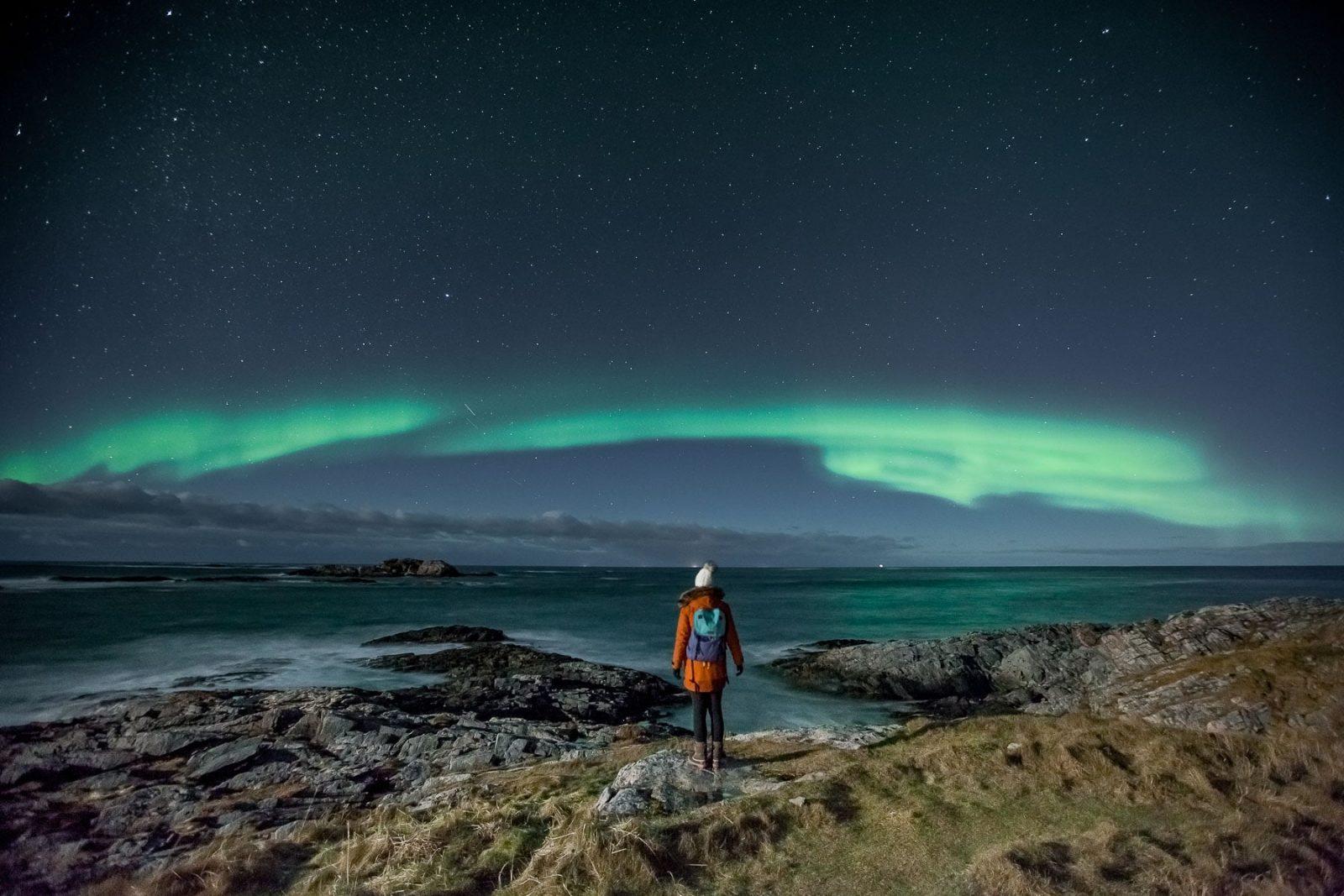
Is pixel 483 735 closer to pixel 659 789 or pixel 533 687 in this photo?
pixel 533 687

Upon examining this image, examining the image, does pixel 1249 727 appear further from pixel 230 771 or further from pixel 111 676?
pixel 111 676

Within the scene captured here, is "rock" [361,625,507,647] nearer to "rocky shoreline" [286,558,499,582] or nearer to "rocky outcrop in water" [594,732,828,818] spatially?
"rocky outcrop in water" [594,732,828,818]

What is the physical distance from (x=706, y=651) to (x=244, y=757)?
1084cm

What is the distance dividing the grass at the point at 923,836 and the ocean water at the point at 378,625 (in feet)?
36.5

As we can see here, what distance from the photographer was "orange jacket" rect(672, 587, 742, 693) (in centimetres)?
807

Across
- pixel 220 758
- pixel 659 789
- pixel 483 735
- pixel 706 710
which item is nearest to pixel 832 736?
pixel 706 710

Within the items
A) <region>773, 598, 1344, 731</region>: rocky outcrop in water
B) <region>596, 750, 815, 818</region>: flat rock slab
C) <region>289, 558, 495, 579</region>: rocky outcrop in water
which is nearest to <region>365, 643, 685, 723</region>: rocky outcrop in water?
<region>773, 598, 1344, 731</region>: rocky outcrop in water

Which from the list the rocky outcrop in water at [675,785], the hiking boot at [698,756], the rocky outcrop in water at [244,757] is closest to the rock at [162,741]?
the rocky outcrop in water at [244,757]

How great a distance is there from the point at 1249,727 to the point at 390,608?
57.8 metres

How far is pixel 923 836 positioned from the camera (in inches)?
232

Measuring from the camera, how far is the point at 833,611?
5672 centimetres

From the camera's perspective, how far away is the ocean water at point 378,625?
72.2 ft

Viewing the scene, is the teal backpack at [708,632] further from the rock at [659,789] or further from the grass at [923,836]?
the grass at [923,836]

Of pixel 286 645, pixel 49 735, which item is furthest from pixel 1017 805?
pixel 286 645
